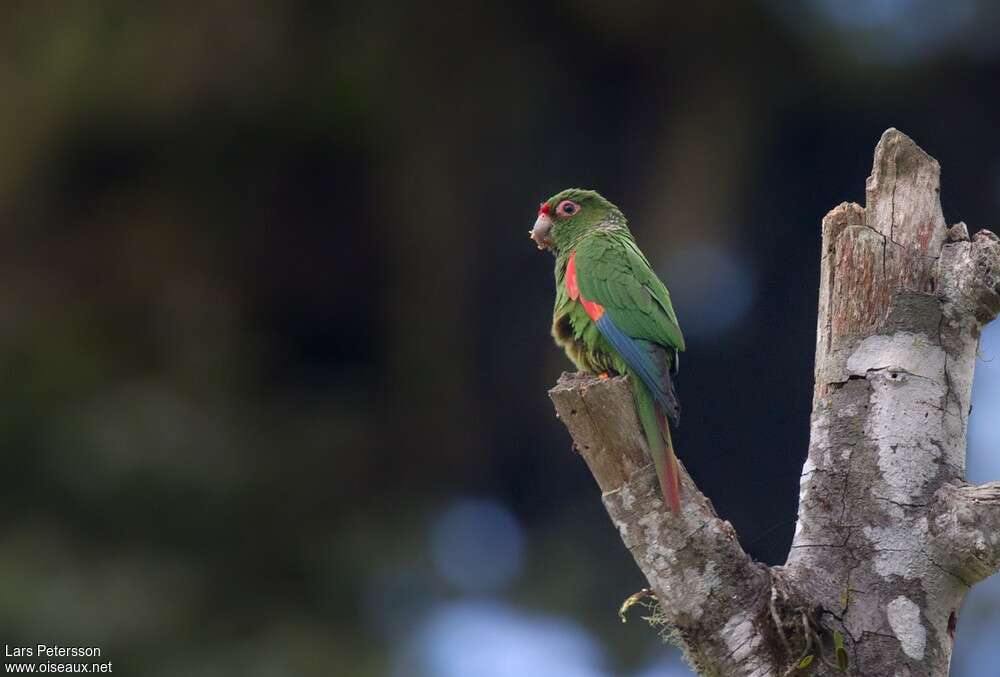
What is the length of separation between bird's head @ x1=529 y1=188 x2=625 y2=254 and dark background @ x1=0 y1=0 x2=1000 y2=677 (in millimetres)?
3552

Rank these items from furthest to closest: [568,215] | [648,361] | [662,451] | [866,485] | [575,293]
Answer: [568,215], [575,293], [648,361], [662,451], [866,485]

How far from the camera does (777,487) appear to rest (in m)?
8.57

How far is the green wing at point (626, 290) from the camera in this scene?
14.0ft

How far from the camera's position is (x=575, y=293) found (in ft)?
15.1

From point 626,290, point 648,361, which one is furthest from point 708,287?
point 648,361

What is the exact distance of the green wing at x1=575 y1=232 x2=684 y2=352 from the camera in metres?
4.26

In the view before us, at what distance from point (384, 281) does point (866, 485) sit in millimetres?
6941

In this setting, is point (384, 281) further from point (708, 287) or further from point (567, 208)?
point (567, 208)


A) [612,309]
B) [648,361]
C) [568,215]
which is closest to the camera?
[648,361]

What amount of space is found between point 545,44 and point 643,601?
7328 mm

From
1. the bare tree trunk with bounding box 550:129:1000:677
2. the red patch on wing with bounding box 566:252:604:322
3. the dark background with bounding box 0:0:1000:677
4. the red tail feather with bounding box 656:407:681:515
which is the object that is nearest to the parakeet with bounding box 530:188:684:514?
the red patch on wing with bounding box 566:252:604:322

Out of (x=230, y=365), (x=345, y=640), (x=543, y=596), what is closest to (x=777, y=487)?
(x=543, y=596)

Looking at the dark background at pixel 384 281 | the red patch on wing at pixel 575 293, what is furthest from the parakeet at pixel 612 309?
the dark background at pixel 384 281

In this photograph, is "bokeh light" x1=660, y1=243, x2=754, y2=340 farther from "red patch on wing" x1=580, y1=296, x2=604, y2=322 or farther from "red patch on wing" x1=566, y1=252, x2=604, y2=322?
"red patch on wing" x1=580, y1=296, x2=604, y2=322
